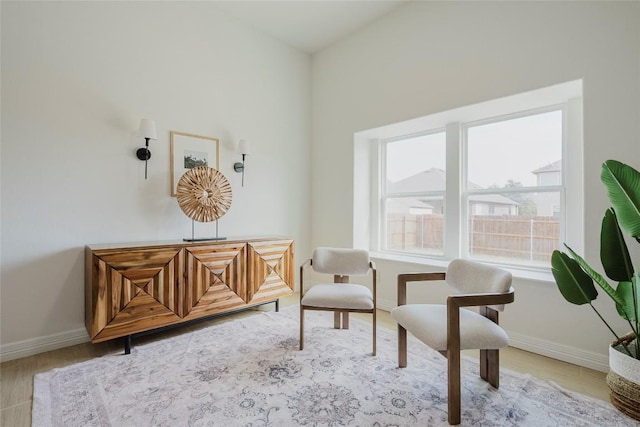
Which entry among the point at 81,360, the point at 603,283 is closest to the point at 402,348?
the point at 603,283

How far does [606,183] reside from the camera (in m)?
1.67

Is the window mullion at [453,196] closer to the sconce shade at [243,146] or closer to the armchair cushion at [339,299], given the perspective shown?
the armchair cushion at [339,299]

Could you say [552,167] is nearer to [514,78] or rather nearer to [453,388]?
[514,78]

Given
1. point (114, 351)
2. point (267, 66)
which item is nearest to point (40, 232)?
point (114, 351)

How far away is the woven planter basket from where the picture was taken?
5.04ft

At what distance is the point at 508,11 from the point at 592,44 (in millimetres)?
718

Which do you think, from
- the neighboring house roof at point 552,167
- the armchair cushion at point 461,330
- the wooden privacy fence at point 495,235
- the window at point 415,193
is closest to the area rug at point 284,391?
the armchair cushion at point 461,330

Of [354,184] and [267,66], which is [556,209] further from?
[267,66]

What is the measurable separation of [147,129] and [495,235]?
3426 millimetres

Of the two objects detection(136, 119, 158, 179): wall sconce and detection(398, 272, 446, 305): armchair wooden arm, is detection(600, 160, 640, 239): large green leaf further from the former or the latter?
detection(136, 119, 158, 179): wall sconce

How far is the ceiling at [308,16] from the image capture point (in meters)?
3.22

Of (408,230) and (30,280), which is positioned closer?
(30,280)

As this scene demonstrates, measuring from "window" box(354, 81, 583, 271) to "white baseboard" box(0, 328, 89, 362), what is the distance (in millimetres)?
2938

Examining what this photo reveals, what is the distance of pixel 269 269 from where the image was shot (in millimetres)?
3107
